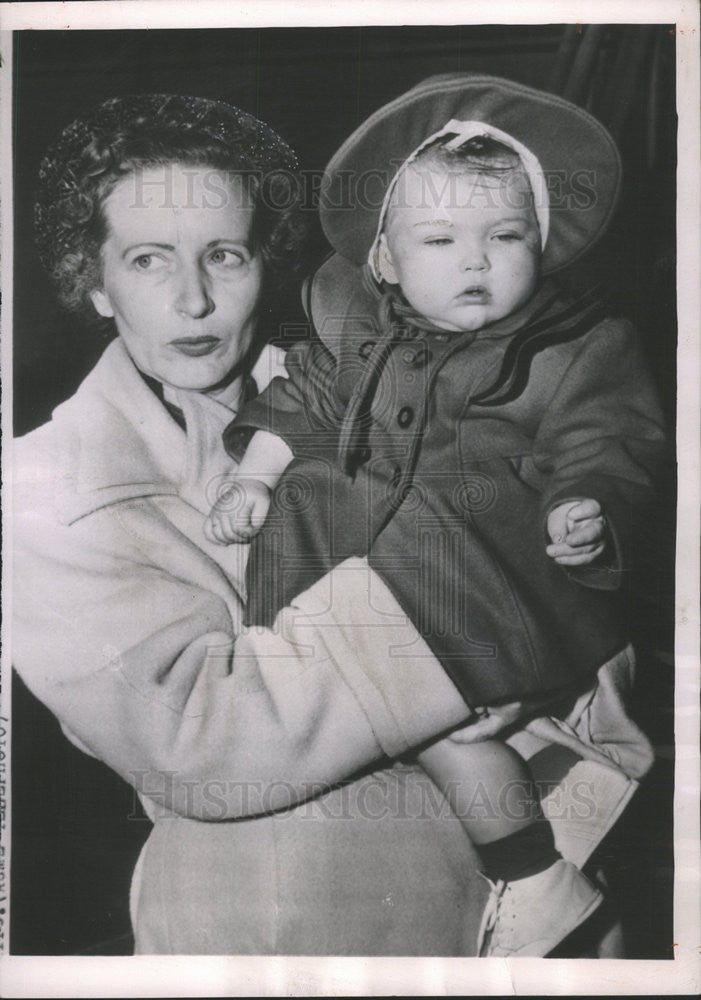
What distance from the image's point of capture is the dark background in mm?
1584

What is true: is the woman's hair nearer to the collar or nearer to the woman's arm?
the collar

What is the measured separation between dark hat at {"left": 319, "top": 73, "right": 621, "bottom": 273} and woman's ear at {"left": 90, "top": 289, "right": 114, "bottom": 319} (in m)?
0.40

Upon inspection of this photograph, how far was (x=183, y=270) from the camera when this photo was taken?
1566 mm

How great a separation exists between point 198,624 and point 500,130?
3.24 feet

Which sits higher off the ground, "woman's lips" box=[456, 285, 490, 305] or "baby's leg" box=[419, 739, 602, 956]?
"woman's lips" box=[456, 285, 490, 305]

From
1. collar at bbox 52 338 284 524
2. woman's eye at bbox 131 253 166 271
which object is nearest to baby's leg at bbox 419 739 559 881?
collar at bbox 52 338 284 524

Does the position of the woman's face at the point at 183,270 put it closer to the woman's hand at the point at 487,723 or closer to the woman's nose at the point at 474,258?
the woman's nose at the point at 474,258

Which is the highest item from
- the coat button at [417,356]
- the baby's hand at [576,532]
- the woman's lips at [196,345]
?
the woman's lips at [196,345]

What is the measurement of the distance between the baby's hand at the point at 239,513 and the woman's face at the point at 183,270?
0.19 metres

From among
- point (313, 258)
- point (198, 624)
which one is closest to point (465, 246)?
point (313, 258)

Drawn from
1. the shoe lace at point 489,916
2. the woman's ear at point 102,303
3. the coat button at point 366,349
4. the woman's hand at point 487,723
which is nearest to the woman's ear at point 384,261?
the coat button at point 366,349

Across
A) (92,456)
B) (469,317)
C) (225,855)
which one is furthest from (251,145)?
(225,855)

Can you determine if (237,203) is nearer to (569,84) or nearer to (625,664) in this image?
(569,84)

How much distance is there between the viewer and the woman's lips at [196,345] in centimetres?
158
